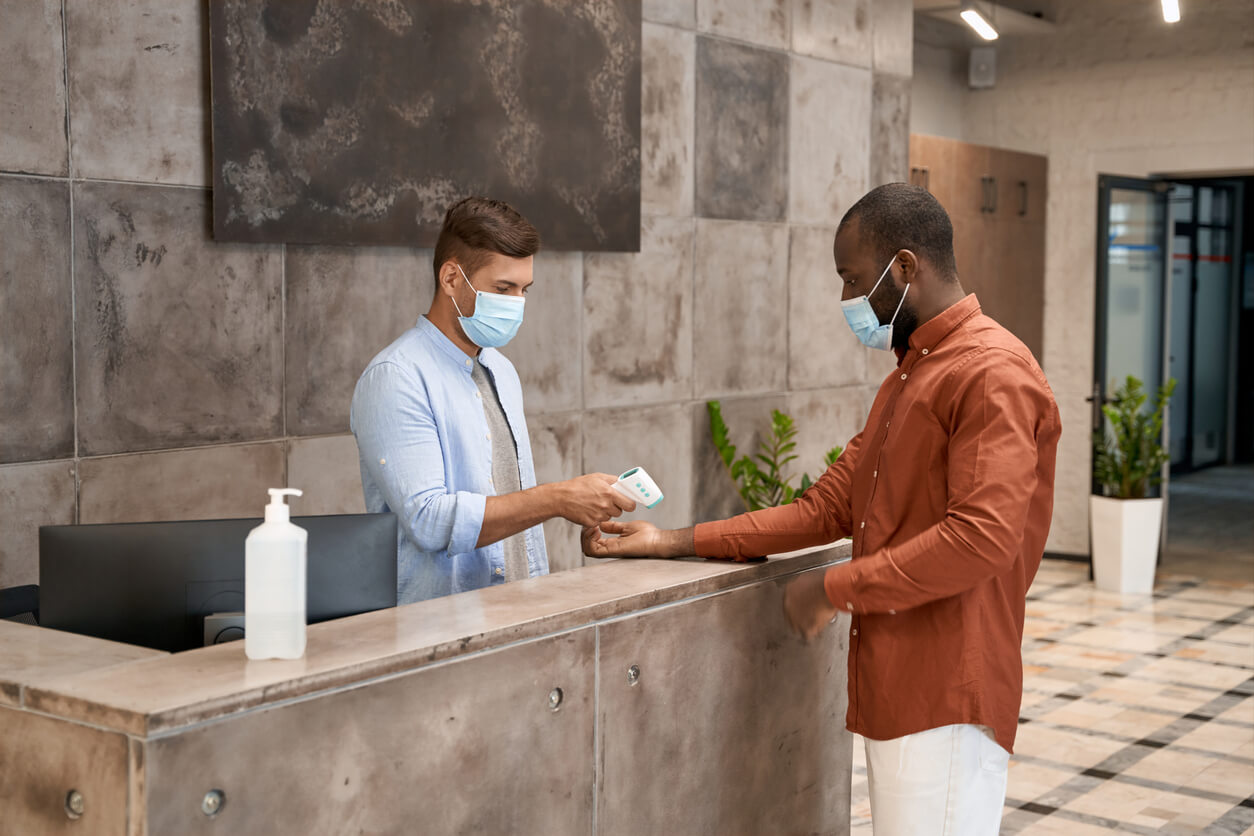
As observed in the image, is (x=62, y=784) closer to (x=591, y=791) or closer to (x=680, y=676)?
(x=591, y=791)

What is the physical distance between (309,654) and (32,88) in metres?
2.12

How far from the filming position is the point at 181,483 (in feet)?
11.2

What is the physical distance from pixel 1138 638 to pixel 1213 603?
103cm

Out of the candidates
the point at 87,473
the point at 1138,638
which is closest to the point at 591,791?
the point at 87,473

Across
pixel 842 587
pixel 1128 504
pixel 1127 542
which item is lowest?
pixel 1127 542

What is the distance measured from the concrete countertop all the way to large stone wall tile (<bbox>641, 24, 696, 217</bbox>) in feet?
10.2

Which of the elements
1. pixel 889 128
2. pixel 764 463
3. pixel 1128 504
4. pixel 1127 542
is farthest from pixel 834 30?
pixel 1127 542

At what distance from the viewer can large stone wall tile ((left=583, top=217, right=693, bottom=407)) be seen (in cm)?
479

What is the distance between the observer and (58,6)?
3.08m

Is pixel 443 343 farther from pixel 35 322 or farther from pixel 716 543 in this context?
pixel 35 322

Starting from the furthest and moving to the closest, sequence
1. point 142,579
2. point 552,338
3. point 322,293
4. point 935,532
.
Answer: point 552,338 → point 322,293 → point 935,532 → point 142,579

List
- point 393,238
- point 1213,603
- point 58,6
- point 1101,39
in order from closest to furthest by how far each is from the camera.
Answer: point 58,6 < point 393,238 < point 1213,603 < point 1101,39

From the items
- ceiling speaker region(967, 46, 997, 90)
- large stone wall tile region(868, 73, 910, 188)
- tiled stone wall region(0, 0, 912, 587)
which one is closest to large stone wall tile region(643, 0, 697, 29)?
tiled stone wall region(0, 0, 912, 587)

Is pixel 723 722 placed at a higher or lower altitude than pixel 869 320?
lower
